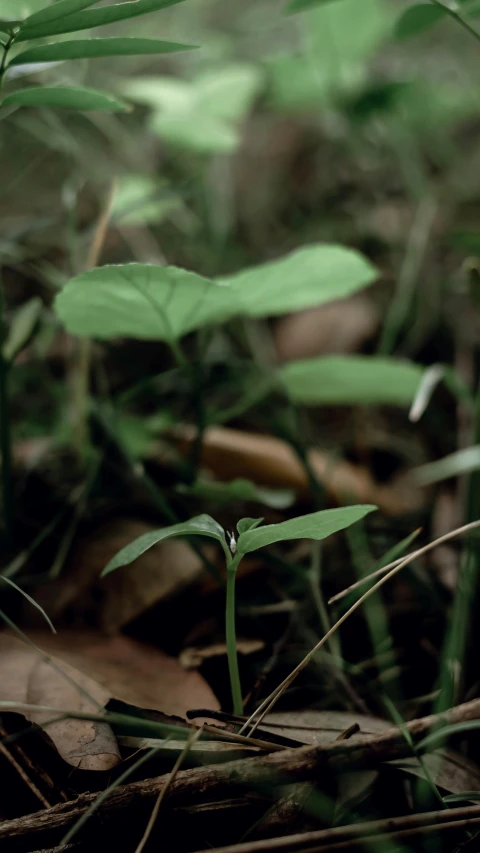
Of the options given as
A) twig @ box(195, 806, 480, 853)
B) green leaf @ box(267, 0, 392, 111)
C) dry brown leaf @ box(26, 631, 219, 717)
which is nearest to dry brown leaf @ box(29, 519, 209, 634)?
dry brown leaf @ box(26, 631, 219, 717)

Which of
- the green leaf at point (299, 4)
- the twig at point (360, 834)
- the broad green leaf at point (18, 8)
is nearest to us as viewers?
the twig at point (360, 834)

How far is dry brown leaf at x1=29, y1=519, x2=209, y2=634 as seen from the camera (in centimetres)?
67

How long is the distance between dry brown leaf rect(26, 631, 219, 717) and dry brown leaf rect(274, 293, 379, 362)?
0.72 m

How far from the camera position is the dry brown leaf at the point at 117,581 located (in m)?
0.67

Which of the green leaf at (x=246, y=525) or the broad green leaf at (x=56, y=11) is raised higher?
the broad green leaf at (x=56, y=11)

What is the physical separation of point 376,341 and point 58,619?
82 cm

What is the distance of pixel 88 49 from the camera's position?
507 millimetres

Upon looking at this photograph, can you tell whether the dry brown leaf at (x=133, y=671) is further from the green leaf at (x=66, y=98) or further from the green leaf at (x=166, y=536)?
the green leaf at (x=66, y=98)

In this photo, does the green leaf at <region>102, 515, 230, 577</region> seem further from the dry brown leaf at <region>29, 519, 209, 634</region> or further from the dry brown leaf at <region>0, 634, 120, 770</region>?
the dry brown leaf at <region>29, 519, 209, 634</region>

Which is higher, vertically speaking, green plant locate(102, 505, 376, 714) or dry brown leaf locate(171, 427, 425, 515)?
green plant locate(102, 505, 376, 714)

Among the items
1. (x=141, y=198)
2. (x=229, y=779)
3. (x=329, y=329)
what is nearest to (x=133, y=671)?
(x=229, y=779)

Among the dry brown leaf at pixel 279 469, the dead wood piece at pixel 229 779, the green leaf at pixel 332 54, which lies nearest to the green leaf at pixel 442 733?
the dead wood piece at pixel 229 779

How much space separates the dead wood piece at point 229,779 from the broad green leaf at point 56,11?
59cm

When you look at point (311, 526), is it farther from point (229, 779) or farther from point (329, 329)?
point (329, 329)
